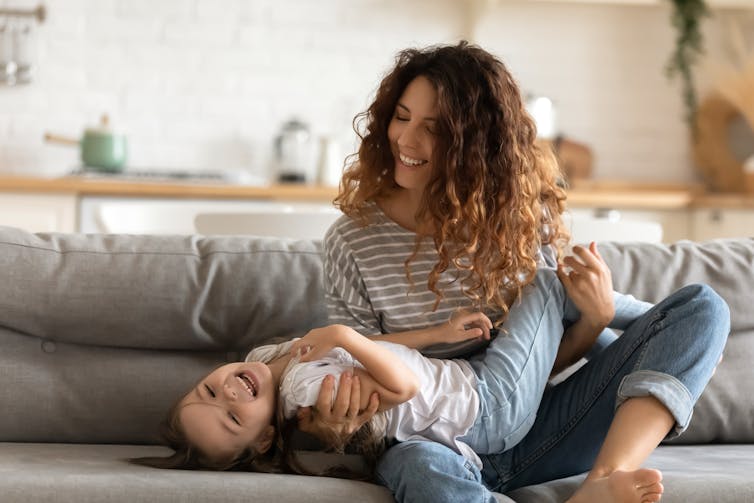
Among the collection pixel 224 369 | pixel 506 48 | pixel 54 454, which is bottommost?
pixel 54 454

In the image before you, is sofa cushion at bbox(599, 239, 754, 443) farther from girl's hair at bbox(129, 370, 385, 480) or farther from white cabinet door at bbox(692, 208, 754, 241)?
white cabinet door at bbox(692, 208, 754, 241)

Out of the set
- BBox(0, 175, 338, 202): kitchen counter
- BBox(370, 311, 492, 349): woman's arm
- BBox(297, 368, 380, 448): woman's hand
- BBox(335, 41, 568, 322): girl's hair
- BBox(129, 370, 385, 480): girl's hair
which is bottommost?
BBox(129, 370, 385, 480): girl's hair

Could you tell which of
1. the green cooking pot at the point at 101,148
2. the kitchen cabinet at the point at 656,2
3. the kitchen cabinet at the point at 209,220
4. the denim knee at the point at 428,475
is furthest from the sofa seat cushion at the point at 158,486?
the kitchen cabinet at the point at 656,2

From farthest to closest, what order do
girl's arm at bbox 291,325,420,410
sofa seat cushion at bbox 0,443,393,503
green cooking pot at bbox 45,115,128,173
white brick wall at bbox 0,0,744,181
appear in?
white brick wall at bbox 0,0,744,181, green cooking pot at bbox 45,115,128,173, girl's arm at bbox 291,325,420,410, sofa seat cushion at bbox 0,443,393,503

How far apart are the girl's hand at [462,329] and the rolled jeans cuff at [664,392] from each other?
258 mm

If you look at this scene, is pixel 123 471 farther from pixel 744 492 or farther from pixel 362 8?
pixel 362 8

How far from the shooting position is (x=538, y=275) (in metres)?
2.12

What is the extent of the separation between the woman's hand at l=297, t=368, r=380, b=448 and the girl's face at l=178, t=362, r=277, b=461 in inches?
3.5

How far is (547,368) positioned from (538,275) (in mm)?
171

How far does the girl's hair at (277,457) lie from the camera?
191 centimetres

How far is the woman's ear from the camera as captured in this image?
1942 millimetres

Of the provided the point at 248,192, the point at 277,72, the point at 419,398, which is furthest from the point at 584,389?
the point at 277,72

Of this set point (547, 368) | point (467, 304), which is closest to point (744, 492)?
point (547, 368)

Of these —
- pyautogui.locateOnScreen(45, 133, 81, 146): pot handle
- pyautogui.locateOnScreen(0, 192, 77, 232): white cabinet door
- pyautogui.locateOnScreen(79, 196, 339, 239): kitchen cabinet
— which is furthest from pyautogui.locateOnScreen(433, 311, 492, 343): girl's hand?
pyautogui.locateOnScreen(45, 133, 81, 146): pot handle
